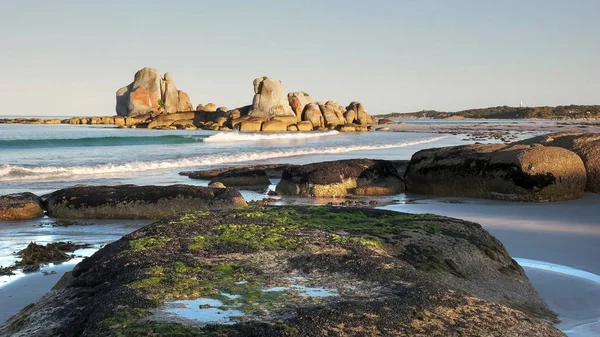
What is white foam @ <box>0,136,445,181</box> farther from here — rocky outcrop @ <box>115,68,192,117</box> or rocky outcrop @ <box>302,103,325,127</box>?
rocky outcrop @ <box>115,68,192,117</box>

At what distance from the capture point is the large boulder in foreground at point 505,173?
1068cm

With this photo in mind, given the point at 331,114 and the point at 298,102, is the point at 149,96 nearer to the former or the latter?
the point at 298,102

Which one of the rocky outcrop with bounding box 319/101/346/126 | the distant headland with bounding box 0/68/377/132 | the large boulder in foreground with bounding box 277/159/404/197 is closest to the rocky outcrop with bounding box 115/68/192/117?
the distant headland with bounding box 0/68/377/132

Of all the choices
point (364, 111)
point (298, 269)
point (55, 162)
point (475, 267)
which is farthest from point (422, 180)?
point (364, 111)

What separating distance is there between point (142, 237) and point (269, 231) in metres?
0.83

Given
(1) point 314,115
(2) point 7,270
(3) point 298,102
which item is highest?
(3) point 298,102

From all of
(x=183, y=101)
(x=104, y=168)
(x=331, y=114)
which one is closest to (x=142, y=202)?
(x=104, y=168)

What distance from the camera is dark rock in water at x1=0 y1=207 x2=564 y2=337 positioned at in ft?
8.23

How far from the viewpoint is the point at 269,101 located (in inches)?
2847

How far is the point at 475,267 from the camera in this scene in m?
3.98

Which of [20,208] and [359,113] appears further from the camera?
[359,113]

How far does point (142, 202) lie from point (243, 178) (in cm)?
561

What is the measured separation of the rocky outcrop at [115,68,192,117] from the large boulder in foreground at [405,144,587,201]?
272ft

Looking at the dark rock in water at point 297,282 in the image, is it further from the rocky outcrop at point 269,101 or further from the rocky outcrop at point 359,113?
the rocky outcrop at point 359,113
